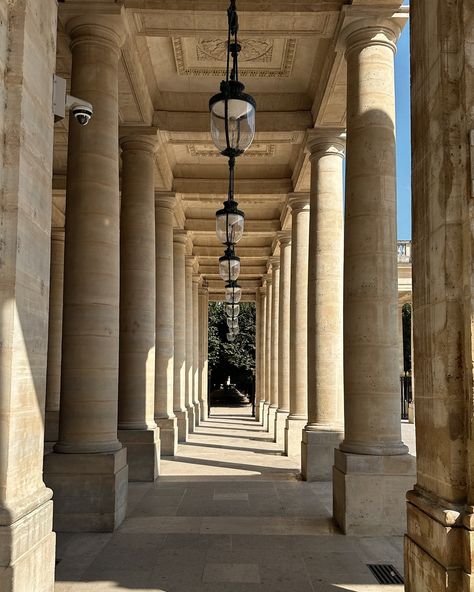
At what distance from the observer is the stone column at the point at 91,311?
1551 centimetres

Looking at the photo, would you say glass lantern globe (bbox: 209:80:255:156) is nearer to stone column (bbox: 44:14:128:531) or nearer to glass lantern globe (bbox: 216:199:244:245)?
stone column (bbox: 44:14:128:531)

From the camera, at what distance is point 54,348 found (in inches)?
1400

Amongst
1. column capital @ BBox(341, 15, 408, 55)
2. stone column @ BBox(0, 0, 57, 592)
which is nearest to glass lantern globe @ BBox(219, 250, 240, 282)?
column capital @ BBox(341, 15, 408, 55)

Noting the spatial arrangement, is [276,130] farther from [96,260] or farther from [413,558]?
[413,558]

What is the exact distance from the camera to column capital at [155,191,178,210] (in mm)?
31434

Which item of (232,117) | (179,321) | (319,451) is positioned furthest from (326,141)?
(179,321)

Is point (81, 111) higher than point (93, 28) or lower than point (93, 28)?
lower

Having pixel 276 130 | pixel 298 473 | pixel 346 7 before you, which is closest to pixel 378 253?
pixel 346 7

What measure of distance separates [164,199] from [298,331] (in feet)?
30.4

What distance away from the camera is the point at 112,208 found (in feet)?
55.0

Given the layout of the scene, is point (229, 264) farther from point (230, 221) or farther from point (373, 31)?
point (373, 31)

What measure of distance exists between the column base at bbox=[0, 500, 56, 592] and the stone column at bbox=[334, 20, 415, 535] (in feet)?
27.6

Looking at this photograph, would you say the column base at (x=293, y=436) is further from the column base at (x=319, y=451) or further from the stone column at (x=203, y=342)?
the stone column at (x=203, y=342)

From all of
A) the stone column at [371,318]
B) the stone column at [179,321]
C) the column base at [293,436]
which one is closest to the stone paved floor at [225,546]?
the stone column at [371,318]
